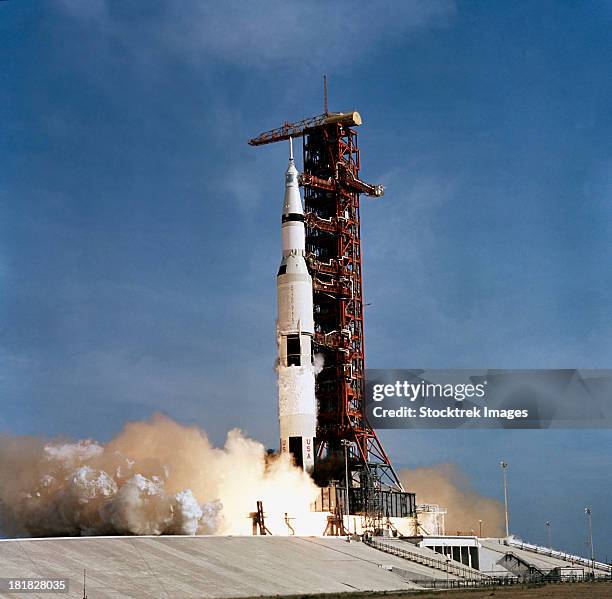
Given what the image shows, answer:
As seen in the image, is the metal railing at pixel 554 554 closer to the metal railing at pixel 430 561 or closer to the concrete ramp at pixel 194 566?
the metal railing at pixel 430 561

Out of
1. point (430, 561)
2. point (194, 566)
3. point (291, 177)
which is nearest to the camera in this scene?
point (194, 566)

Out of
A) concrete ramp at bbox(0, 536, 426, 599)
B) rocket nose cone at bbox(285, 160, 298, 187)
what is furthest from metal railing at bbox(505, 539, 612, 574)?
rocket nose cone at bbox(285, 160, 298, 187)

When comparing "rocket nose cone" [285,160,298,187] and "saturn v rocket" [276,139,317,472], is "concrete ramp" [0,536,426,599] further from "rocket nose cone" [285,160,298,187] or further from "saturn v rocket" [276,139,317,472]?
"rocket nose cone" [285,160,298,187]

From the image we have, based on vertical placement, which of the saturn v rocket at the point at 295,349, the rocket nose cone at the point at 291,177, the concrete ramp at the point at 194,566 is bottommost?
the concrete ramp at the point at 194,566

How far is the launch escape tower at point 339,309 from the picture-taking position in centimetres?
10056

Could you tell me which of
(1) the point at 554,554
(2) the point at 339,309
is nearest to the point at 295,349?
(2) the point at 339,309

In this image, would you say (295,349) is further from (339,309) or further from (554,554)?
(554,554)

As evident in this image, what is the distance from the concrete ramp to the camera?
5275 centimetres

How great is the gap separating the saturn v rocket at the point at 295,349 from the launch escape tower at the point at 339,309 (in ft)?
16.7

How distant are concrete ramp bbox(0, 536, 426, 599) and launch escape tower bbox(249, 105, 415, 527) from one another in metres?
23.3

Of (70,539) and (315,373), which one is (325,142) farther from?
(70,539)

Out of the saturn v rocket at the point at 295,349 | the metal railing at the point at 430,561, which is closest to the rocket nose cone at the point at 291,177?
the saturn v rocket at the point at 295,349

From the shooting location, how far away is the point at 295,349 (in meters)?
94.2

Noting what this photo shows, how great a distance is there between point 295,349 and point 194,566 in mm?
36043
